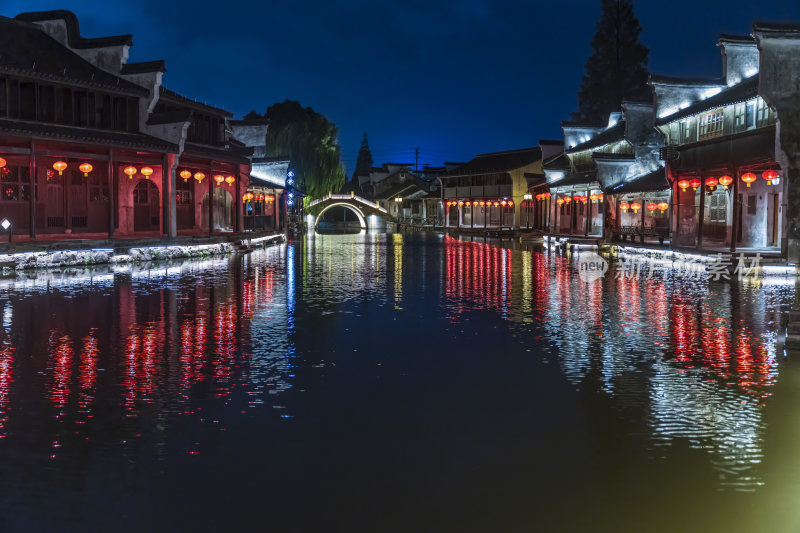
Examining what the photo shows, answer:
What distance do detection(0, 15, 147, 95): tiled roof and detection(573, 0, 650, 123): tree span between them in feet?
170

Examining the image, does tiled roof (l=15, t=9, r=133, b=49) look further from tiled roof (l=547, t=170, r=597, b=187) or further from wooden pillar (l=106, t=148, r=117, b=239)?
tiled roof (l=547, t=170, r=597, b=187)

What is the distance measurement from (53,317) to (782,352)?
44.2ft

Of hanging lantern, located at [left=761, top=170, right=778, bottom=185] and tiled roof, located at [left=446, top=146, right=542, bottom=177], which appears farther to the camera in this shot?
tiled roof, located at [left=446, top=146, right=542, bottom=177]

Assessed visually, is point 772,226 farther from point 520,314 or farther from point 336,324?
point 336,324

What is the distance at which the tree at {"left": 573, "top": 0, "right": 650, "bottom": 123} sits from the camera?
76938 millimetres

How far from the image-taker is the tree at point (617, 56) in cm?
7694

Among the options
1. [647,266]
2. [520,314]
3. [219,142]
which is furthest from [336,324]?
[219,142]

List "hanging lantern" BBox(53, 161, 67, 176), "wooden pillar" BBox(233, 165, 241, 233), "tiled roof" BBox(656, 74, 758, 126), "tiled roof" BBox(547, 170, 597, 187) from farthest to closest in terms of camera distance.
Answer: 1. "tiled roof" BBox(547, 170, 597, 187)
2. "wooden pillar" BBox(233, 165, 241, 233)
3. "hanging lantern" BBox(53, 161, 67, 176)
4. "tiled roof" BBox(656, 74, 758, 126)

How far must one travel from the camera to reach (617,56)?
77688 mm

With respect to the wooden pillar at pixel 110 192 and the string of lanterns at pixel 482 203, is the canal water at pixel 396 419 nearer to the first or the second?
the wooden pillar at pixel 110 192

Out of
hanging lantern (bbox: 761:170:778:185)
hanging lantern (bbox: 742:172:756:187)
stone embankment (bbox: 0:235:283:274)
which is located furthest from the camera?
hanging lantern (bbox: 742:172:756:187)

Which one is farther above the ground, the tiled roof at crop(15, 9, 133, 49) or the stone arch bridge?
the tiled roof at crop(15, 9, 133, 49)

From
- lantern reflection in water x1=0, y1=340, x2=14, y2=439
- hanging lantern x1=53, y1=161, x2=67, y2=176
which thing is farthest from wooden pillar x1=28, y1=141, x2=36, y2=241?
lantern reflection in water x1=0, y1=340, x2=14, y2=439

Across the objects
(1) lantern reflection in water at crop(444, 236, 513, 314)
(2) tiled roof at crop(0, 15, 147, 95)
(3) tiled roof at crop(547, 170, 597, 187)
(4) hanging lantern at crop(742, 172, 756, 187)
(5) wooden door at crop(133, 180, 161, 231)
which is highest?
(2) tiled roof at crop(0, 15, 147, 95)
